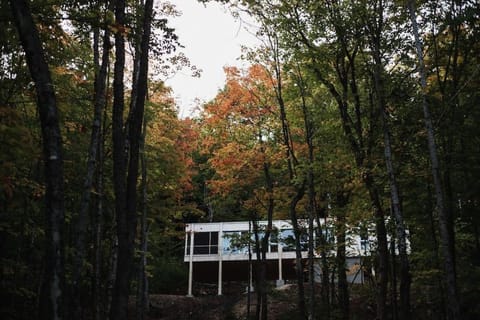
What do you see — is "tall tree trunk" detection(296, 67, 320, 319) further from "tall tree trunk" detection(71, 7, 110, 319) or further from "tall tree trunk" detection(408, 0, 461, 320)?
"tall tree trunk" detection(71, 7, 110, 319)

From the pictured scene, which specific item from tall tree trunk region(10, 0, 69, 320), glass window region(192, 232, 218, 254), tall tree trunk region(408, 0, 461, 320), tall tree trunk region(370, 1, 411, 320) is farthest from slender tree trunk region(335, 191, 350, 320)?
glass window region(192, 232, 218, 254)

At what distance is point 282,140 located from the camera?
17844mm

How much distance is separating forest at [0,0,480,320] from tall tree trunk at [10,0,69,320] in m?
0.02

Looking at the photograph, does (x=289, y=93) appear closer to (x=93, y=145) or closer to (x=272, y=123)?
(x=272, y=123)

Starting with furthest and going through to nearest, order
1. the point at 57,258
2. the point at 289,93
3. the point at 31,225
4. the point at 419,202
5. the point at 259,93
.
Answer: the point at 259,93, the point at 289,93, the point at 419,202, the point at 31,225, the point at 57,258

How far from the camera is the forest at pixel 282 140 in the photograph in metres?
7.85

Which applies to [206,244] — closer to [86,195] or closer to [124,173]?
[86,195]

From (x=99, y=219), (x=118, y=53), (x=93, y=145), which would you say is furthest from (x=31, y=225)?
(x=118, y=53)

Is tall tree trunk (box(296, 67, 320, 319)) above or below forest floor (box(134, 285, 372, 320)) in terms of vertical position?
above

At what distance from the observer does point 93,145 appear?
9.79 m

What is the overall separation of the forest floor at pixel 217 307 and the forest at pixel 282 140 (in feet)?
25.9

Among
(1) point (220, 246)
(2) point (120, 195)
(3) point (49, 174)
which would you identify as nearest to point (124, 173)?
(2) point (120, 195)

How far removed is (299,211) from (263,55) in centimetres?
746

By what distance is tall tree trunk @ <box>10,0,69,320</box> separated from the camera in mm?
5410
